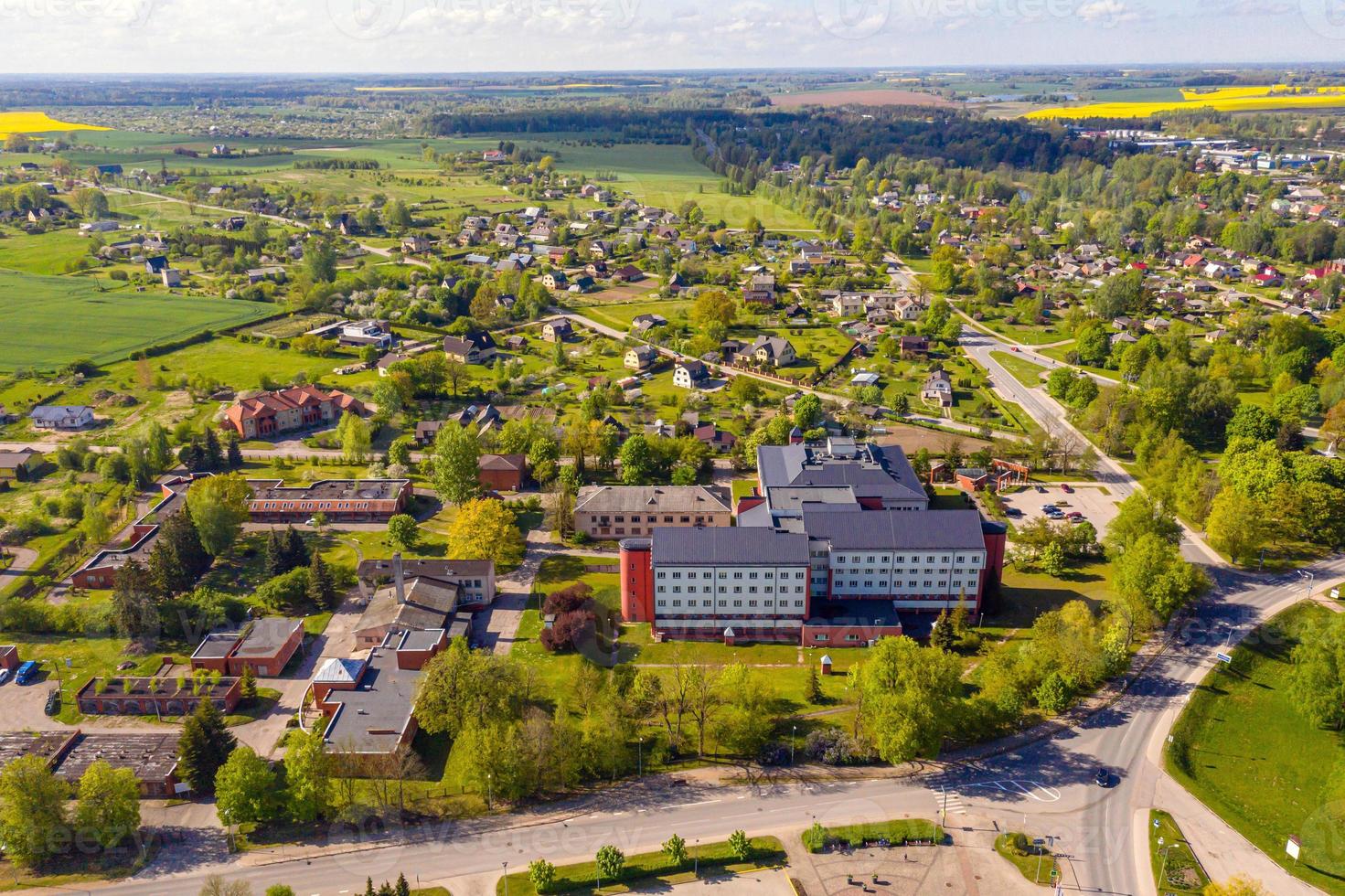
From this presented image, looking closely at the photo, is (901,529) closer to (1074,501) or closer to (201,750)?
(1074,501)

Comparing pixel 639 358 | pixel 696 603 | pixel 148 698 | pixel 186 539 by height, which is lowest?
pixel 148 698

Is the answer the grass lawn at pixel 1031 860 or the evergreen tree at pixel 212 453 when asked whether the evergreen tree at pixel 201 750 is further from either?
the evergreen tree at pixel 212 453

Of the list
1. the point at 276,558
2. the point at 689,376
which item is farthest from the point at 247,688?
the point at 689,376

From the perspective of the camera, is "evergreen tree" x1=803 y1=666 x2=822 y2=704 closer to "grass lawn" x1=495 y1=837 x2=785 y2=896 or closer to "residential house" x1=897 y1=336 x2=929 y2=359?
"grass lawn" x1=495 y1=837 x2=785 y2=896

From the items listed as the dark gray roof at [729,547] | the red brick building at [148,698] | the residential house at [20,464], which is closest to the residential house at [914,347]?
the dark gray roof at [729,547]

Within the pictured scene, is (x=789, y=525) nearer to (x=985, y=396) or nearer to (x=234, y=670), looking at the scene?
(x=234, y=670)

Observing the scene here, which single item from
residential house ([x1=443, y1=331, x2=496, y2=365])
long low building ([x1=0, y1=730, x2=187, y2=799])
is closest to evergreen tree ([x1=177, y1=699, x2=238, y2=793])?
long low building ([x1=0, y1=730, x2=187, y2=799])
